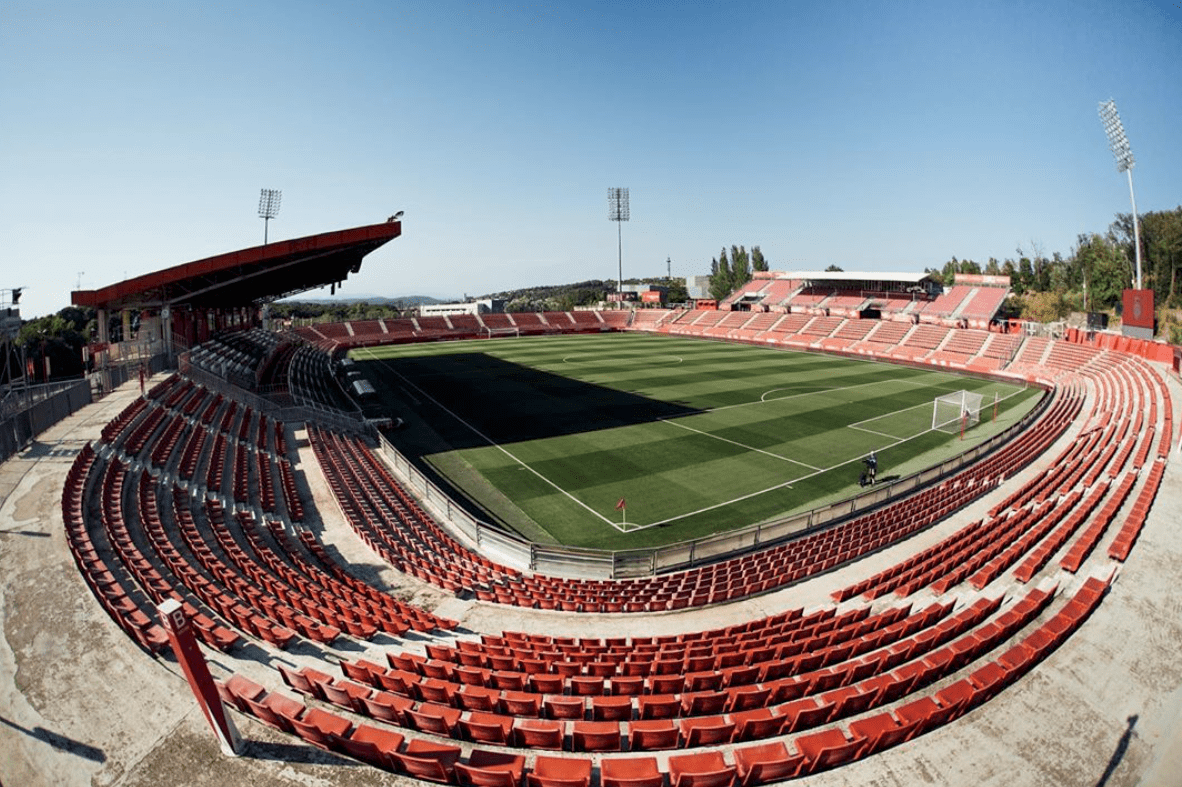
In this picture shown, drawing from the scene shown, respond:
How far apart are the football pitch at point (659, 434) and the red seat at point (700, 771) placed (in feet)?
40.0

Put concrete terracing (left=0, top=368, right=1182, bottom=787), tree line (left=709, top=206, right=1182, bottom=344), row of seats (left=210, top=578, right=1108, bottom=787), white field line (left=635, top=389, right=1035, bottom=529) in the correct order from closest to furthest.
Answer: row of seats (left=210, top=578, right=1108, bottom=787) < concrete terracing (left=0, top=368, right=1182, bottom=787) < white field line (left=635, top=389, right=1035, bottom=529) < tree line (left=709, top=206, right=1182, bottom=344)

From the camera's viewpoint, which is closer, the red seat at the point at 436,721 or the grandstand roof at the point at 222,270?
the red seat at the point at 436,721

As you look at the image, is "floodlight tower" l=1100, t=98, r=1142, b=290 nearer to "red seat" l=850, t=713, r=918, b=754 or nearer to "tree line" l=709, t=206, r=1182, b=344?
"tree line" l=709, t=206, r=1182, b=344

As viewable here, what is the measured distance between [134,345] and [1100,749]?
43.7 m

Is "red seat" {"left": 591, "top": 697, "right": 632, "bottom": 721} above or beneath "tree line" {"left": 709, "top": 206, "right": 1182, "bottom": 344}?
beneath

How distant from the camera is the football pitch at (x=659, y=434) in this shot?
2267 cm

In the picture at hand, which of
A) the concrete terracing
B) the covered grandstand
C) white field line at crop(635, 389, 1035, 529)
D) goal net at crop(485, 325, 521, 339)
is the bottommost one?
white field line at crop(635, 389, 1035, 529)

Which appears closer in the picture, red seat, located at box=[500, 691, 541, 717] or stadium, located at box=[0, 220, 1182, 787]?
stadium, located at box=[0, 220, 1182, 787]

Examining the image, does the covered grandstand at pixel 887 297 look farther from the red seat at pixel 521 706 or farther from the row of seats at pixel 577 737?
the red seat at pixel 521 706

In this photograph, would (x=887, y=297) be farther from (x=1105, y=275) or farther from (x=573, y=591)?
(x=573, y=591)

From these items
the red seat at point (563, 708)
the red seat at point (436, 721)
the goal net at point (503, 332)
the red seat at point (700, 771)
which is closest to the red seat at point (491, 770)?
the red seat at point (436, 721)

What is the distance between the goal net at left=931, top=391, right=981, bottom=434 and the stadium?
59 centimetres

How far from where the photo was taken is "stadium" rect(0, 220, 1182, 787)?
7492mm

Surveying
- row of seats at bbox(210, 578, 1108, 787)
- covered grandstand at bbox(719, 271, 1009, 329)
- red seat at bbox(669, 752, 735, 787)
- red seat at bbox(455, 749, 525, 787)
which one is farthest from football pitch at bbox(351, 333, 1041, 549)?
covered grandstand at bbox(719, 271, 1009, 329)
